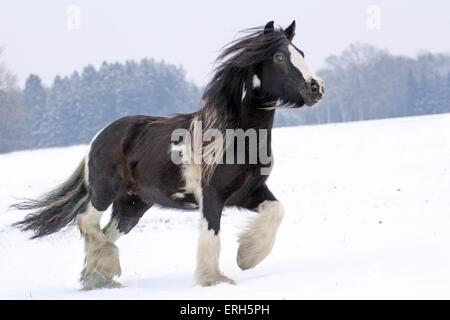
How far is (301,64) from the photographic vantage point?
6285mm

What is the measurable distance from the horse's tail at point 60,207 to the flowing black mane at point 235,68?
94.7 inches

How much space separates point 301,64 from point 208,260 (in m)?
2.06

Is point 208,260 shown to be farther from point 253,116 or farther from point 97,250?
point 97,250

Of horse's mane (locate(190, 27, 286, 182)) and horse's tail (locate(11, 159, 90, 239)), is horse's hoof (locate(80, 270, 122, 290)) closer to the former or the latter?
horse's tail (locate(11, 159, 90, 239))

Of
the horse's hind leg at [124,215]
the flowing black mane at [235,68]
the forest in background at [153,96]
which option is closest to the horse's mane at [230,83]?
the flowing black mane at [235,68]

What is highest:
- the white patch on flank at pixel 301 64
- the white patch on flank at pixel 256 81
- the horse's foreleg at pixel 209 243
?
the white patch on flank at pixel 301 64

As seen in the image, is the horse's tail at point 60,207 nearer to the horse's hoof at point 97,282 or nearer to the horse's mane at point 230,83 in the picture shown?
the horse's hoof at point 97,282

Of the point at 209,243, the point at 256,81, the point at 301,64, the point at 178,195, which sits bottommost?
the point at 209,243

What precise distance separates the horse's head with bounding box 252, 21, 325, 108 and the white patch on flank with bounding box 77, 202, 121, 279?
104 inches

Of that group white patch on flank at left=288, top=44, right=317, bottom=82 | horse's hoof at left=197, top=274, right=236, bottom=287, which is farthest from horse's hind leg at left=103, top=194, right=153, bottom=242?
white patch on flank at left=288, top=44, right=317, bottom=82

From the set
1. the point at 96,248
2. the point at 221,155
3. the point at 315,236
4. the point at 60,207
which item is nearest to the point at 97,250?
the point at 96,248

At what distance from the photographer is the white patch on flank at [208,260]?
6.35m

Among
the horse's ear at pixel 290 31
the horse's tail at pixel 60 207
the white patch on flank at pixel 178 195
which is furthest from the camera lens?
the horse's tail at pixel 60 207

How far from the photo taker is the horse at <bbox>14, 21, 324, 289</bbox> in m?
6.40
